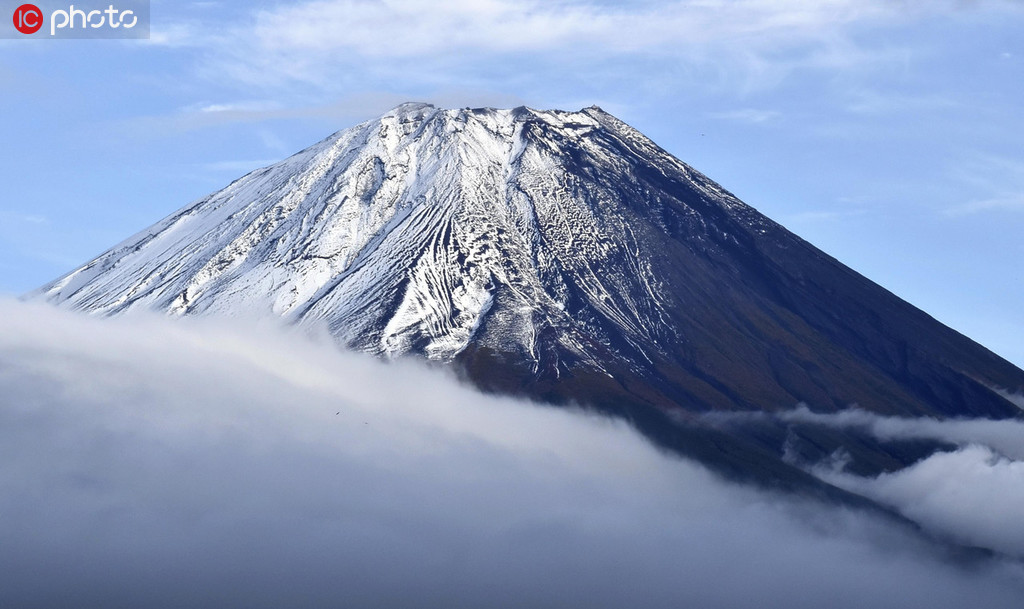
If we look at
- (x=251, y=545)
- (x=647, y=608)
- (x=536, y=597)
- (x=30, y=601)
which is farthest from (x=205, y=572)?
(x=647, y=608)

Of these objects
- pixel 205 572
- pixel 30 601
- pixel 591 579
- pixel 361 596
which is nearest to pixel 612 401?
pixel 591 579

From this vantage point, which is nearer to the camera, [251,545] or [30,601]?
[30,601]

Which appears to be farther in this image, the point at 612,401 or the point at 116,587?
the point at 612,401

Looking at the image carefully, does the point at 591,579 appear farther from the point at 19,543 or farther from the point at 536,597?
the point at 19,543

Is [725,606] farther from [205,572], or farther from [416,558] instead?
[205,572]

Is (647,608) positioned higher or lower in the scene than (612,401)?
lower

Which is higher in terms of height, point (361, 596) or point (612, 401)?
point (612, 401)

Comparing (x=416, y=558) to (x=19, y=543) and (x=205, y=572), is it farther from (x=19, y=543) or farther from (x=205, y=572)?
(x=19, y=543)

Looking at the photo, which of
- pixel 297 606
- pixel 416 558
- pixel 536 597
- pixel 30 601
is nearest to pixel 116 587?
pixel 30 601
